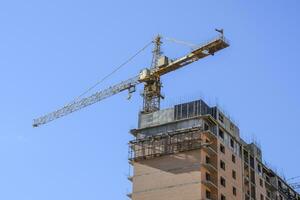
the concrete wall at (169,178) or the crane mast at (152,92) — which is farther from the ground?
the crane mast at (152,92)

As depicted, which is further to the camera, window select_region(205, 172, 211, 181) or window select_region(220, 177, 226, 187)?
window select_region(220, 177, 226, 187)

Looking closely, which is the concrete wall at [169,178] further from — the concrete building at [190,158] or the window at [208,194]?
the window at [208,194]

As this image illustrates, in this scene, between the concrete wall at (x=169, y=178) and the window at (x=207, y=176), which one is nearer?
the concrete wall at (x=169, y=178)

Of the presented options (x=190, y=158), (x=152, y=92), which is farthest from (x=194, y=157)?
(x=152, y=92)

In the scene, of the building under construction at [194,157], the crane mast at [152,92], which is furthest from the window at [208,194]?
the crane mast at [152,92]

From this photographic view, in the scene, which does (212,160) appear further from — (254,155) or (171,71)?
(171,71)

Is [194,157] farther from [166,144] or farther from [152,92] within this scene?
[152,92]

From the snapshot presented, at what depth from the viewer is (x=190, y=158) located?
11219 cm

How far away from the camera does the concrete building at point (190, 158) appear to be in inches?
4358

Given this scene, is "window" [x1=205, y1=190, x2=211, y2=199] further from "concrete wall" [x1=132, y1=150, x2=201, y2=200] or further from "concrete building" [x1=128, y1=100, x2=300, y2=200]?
"concrete wall" [x1=132, y1=150, x2=201, y2=200]

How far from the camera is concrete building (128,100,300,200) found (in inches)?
4358

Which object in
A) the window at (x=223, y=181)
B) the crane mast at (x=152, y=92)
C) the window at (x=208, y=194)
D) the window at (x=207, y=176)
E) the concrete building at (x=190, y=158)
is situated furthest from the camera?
the crane mast at (x=152, y=92)

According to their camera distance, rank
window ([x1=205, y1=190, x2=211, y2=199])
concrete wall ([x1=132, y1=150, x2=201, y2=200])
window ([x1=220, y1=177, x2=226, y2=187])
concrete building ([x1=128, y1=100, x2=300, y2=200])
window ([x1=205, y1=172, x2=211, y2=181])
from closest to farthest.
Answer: concrete wall ([x1=132, y1=150, x2=201, y2=200])
window ([x1=205, y1=190, x2=211, y2=199])
concrete building ([x1=128, y1=100, x2=300, y2=200])
window ([x1=205, y1=172, x2=211, y2=181])
window ([x1=220, y1=177, x2=226, y2=187])

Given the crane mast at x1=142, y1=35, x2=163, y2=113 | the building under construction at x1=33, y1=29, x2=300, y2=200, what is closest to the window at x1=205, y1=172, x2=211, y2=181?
the building under construction at x1=33, y1=29, x2=300, y2=200
